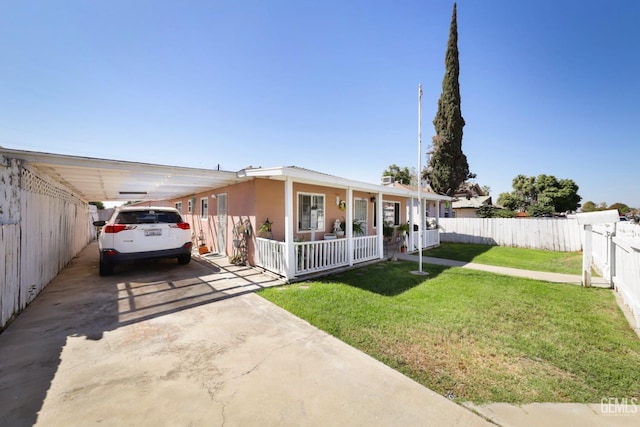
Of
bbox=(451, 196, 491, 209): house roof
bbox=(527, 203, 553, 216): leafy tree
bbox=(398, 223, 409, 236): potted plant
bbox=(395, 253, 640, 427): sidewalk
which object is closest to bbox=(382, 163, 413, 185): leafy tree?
bbox=(451, 196, 491, 209): house roof

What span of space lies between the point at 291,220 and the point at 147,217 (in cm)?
390

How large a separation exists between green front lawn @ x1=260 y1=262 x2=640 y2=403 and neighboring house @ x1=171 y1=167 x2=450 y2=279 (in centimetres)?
114

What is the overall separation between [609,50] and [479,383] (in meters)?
13.9

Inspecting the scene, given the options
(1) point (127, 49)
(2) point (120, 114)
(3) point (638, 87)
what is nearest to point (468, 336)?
(1) point (127, 49)

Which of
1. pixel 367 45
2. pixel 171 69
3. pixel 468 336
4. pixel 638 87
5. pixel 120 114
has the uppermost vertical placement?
pixel 367 45

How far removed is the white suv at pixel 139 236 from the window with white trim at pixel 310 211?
11.7 ft

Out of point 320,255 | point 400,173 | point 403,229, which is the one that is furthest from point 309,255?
point 400,173

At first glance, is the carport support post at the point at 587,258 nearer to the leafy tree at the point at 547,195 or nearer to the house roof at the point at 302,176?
the house roof at the point at 302,176

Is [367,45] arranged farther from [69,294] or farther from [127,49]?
[69,294]

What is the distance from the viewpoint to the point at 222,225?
940 centimetres

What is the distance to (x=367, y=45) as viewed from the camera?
855 centimetres

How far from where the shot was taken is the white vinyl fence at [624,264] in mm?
3916

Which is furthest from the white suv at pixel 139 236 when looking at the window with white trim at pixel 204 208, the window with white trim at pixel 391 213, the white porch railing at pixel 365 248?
the window with white trim at pixel 391 213

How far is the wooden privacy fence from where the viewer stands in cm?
1162
